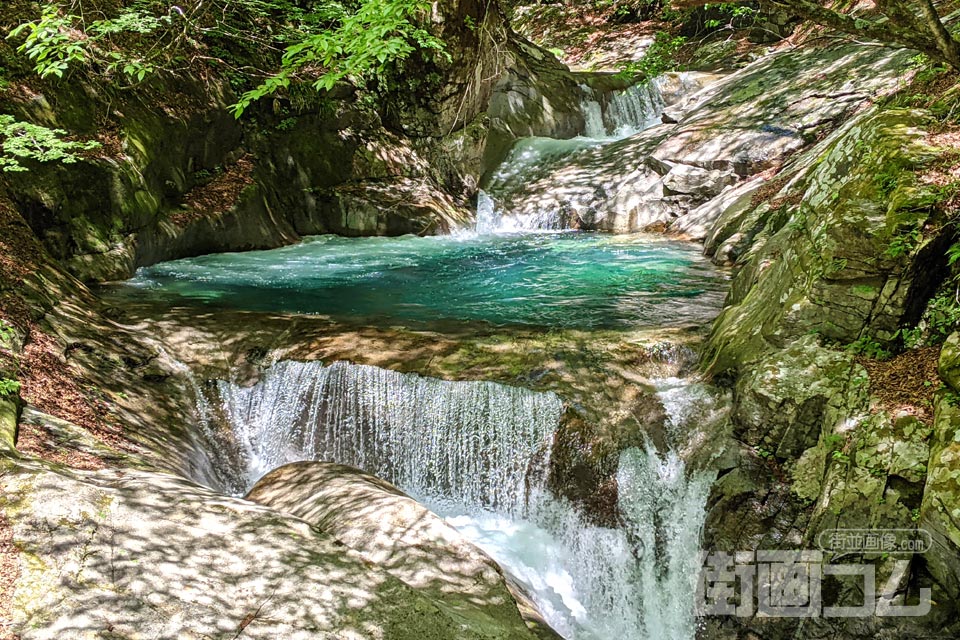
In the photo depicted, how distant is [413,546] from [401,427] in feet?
6.71

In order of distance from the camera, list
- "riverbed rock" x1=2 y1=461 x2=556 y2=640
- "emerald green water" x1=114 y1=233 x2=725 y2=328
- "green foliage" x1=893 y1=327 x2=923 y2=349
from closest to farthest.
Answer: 1. "riverbed rock" x1=2 y1=461 x2=556 y2=640
2. "green foliage" x1=893 y1=327 x2=923 y2=349
3. "emerald green water" x1=114 y1=233 x2=725 y2=328

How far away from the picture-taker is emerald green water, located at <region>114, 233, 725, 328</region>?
24.0 feet

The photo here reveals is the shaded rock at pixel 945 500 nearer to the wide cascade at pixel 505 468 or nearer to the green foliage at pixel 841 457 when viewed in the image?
the green foliage at pixel 841 457

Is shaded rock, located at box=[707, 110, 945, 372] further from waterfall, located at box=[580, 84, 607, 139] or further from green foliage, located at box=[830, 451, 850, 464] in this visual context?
waterfall, located at box=[580, 84, 607, 139]

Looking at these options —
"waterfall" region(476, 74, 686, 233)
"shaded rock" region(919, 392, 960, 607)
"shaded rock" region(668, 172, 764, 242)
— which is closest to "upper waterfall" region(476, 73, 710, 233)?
"waterfall" region(476, 74, 686, 233)

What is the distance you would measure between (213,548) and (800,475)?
12.5ft

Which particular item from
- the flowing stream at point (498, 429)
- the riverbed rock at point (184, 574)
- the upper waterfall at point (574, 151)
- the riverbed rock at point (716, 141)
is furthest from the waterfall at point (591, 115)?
the riverbed rock at point (184, 574)

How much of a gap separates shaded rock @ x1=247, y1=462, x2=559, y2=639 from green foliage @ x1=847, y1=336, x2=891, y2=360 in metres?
2.83

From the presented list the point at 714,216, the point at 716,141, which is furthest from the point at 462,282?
the point at 716,141

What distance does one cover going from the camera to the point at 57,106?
7957 mm

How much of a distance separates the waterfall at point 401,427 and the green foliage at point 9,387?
2.37 meters

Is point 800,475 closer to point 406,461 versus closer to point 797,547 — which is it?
point 797,547

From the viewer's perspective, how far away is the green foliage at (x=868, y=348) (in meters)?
4.19

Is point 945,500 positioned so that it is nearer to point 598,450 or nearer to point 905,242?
point 905,242
